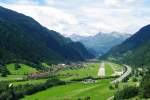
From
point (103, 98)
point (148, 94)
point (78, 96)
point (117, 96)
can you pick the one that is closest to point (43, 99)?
point (78, 96)

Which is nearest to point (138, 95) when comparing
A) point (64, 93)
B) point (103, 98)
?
point (103, 98)

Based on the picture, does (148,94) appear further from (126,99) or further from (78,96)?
(78,96)

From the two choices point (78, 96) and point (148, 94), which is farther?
point (78, 96)

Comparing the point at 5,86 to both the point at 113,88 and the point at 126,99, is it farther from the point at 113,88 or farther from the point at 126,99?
the point at 126,99

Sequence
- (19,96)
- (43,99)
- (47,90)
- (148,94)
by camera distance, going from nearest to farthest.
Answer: (148,94) → (43,99) → (19,96) → (47,90)

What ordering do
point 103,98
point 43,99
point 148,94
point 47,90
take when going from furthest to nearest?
1. point 47,90
2. point 43,99
3. point 103,98
4. point 148,94

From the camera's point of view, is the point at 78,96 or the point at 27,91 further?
the point at 27,91

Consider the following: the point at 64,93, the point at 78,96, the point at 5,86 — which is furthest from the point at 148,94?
the point at 5,86

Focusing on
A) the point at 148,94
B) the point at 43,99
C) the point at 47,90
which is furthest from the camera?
the point at 47,90

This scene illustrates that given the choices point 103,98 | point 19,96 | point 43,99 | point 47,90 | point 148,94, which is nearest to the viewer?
point 148,94
